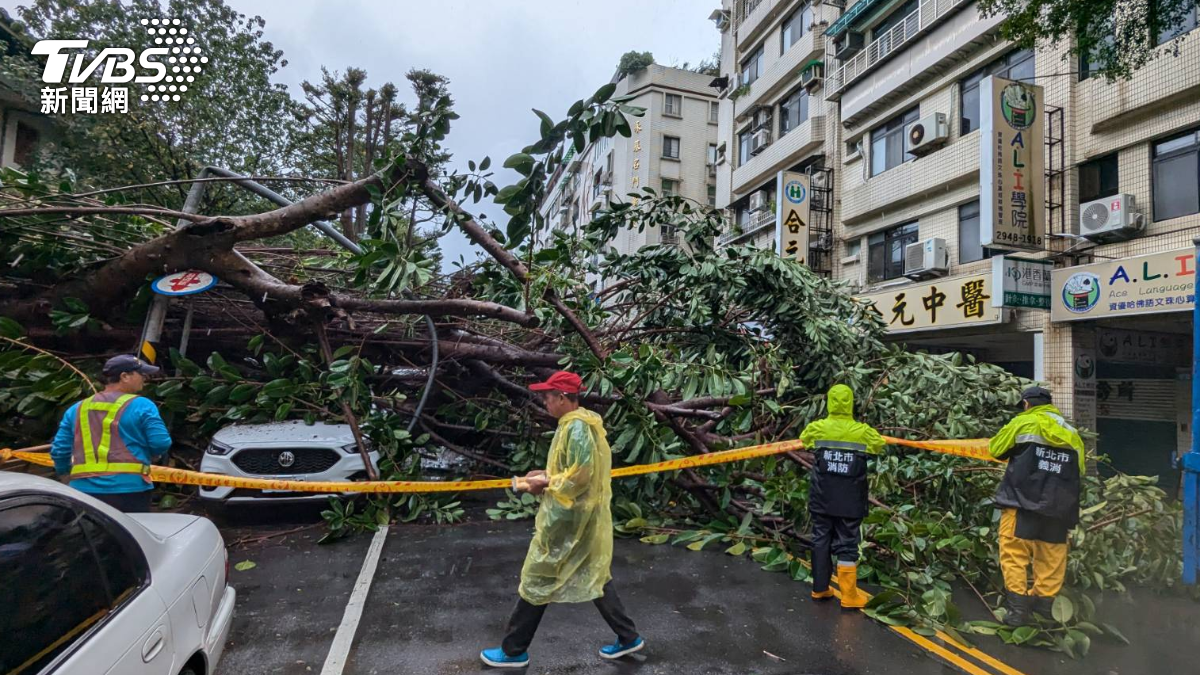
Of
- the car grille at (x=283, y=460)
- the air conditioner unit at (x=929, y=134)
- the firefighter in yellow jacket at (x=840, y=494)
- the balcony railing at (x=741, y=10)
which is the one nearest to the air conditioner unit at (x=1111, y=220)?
the air conditioner unit at (x=929, y=134)

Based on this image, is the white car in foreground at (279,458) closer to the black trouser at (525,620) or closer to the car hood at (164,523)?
the car hood at (164,523)

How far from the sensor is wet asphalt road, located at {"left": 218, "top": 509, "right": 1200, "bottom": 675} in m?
3.86

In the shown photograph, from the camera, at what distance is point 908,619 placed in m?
4.47

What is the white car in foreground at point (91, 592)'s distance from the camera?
73.8 inches

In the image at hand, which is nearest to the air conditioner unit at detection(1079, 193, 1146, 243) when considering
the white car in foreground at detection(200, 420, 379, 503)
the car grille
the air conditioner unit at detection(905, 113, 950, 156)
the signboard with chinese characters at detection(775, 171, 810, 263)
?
the air conditioner unit at detection(905, 113, 950, 156)

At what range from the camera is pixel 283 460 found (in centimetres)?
654

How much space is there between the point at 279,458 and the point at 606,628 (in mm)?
3931

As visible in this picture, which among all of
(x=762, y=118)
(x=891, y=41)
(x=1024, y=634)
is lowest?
(x=1024, y=634)

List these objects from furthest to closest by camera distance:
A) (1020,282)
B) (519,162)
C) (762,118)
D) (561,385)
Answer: (762,118)
(1020,282)
(519,162)
(561,385)

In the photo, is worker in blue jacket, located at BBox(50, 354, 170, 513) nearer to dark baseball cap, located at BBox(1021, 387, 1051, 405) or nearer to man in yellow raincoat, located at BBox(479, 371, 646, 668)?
man in yellow raincoat, located at BBox(479, 371, 646, 668)

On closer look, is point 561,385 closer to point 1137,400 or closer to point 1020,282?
point 1020,282

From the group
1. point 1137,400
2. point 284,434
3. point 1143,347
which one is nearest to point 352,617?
point 284,434

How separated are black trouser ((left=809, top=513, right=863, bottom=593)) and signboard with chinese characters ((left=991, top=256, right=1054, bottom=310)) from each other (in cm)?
891

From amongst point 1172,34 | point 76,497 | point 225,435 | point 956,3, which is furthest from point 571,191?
point 76,497
